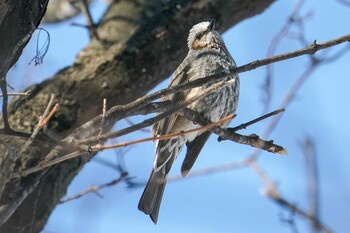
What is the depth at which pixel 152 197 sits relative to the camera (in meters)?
4.54

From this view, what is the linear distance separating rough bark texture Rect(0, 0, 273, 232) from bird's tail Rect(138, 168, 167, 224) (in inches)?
18.1

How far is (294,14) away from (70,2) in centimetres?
257

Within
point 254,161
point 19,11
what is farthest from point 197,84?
point 19,11

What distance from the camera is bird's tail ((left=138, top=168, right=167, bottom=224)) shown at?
4.47 metres

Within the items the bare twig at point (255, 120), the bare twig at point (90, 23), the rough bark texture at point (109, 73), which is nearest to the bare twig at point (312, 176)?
the bare twig at point (255, 120)

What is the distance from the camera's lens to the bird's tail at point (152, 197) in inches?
176

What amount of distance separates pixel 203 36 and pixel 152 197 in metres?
1.55

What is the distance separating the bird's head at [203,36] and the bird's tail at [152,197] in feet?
3.81

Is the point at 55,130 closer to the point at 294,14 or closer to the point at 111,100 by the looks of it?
the point at 111,100

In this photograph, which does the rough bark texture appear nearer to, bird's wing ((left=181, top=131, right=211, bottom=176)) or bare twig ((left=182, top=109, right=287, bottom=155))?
bird's wing ((left=181, top=131, right=211, bottom=176))

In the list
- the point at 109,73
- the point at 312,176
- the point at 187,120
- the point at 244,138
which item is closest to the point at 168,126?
the point at 187,120

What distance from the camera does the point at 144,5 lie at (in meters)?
5.42

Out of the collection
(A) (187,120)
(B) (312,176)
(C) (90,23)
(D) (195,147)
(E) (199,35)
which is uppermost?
(E) (199,35)

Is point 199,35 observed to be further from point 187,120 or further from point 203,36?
point 187,120
